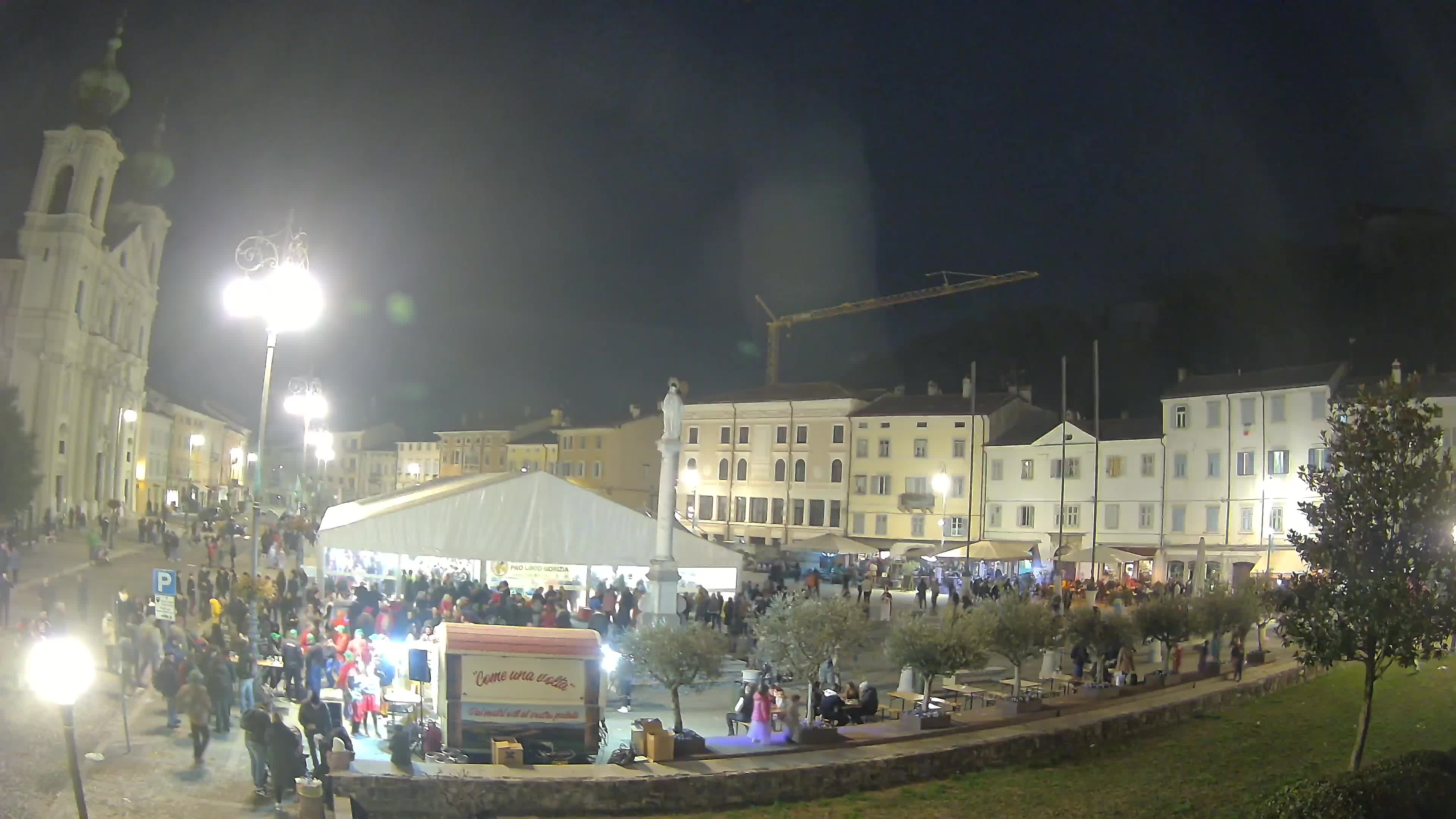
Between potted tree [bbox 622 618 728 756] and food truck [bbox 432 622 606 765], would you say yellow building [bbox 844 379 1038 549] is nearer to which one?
potted tree [bbox 622 618 728 756]

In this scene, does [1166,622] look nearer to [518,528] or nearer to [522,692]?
[518,528]

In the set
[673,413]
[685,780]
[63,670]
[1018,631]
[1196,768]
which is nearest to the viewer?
[63,670]

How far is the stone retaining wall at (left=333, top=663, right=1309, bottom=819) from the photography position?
36.6 ft

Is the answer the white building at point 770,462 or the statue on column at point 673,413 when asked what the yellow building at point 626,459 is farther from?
the statue on column at point 673,413

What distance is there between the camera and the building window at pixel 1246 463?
147ft

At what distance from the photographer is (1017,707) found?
17.0 m

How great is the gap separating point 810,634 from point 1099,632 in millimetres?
6963

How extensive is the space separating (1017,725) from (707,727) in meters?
4.48

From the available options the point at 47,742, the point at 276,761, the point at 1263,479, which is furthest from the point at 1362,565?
the point at 1263,479

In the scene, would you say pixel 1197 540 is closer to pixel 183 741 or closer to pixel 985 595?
pixel 985 595

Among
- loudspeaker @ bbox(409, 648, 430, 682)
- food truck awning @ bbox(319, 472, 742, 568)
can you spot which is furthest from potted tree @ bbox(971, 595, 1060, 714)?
loudspeaker @ bbox(409, 648, 430, 682)

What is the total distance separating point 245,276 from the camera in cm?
1606

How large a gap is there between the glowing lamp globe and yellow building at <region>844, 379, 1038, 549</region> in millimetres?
47630

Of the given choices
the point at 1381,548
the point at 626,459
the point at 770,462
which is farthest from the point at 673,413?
the point at 626,459
